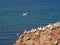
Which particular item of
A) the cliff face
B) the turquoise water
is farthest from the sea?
the cliff face

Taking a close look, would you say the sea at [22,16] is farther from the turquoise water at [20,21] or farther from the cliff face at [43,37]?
the cliff face at [43,37]

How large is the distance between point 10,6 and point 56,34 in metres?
3.96

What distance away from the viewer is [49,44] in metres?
2.85

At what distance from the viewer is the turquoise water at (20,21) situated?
459 cm

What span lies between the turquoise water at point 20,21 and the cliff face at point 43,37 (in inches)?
45.9

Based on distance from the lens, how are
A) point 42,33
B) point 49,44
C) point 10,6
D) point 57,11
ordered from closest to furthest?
point 49,44 → point 42,33 → point 57,11 → point 10,6

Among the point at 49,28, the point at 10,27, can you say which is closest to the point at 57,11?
the point at 10,27

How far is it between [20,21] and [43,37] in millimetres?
2569

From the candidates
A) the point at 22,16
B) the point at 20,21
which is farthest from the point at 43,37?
the point at 22,16

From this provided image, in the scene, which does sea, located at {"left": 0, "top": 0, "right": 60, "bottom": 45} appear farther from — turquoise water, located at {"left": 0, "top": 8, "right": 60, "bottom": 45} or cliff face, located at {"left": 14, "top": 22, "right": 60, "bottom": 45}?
cliff face, located at {"left": 14, "top": 22, "right": 60, "bottom": 45}

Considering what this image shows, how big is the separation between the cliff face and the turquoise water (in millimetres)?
1166

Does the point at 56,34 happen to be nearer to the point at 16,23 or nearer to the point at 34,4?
the point at 16,23

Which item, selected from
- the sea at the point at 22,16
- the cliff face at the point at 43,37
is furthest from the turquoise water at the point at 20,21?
the cliff face at the point at 43,37

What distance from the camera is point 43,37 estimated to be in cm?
299
